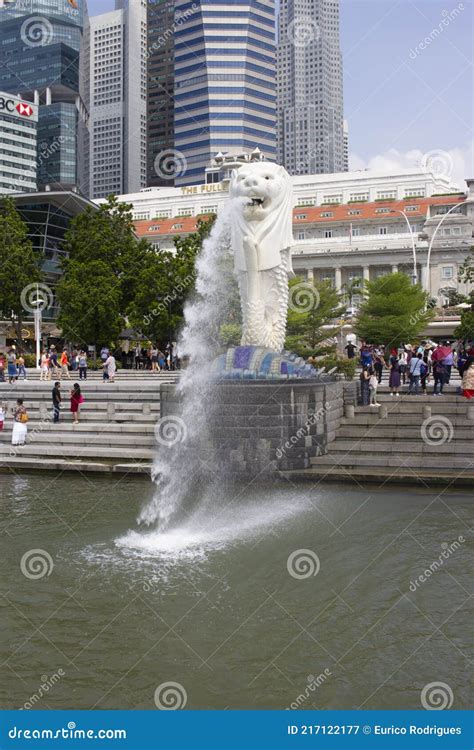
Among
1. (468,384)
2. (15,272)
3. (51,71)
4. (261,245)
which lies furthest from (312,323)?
(51,71)

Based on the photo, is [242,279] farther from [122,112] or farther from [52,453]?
[122,112]

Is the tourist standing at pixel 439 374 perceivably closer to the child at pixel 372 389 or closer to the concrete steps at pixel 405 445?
the concrete steps at pixel 405 445

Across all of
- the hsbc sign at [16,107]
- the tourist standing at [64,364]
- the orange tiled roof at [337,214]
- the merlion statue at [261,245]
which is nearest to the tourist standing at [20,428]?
the merlion statue at [261,245]

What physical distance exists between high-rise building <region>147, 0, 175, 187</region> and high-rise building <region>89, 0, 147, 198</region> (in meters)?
5.24

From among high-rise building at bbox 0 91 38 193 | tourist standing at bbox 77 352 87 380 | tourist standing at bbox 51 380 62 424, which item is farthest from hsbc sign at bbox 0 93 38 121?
tourist standing at bbox 51 380 62 424

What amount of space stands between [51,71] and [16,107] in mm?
22532

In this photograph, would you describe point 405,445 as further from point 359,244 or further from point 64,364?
point 359,244

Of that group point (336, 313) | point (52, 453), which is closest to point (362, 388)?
point (52, 453)

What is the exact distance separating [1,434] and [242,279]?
7867 millimetres

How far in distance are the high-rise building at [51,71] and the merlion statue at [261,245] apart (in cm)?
12318

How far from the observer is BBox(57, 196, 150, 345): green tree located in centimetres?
3941

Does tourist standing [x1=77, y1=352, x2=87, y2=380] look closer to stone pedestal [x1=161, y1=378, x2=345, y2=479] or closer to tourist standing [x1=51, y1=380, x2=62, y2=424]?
tourist standing [x1=51, y1=380, x2=62, y2=424]

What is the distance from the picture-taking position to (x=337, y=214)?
287 ft

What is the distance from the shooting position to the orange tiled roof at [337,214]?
84.3m
